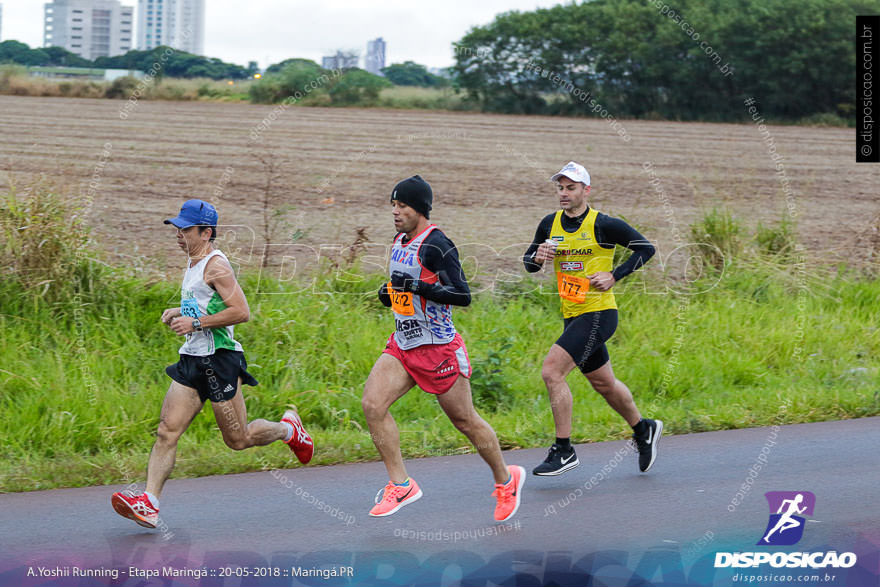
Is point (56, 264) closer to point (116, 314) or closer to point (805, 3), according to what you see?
point (116, 314)

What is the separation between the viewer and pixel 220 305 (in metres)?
5.32

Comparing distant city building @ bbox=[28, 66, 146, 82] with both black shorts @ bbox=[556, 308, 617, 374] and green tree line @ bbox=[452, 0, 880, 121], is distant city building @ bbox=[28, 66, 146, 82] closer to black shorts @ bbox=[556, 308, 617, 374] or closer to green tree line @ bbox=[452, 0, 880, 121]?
green tree line @ bbox=[452, 0, 880, 121]

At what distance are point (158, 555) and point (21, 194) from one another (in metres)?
5.21

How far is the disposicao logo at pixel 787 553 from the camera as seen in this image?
493cm

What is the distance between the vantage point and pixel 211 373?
17.7ft

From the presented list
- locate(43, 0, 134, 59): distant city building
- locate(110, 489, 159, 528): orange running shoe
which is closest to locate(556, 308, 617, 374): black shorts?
locate(110, 489, 159, 528): orange running shoe

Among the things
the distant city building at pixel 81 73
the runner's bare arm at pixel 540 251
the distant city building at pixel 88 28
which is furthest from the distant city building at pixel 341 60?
the distant city building at pixel 88 28

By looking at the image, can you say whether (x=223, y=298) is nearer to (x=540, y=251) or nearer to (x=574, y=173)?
(x=540, y=251)

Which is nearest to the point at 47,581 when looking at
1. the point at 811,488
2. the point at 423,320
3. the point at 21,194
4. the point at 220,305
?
the point at 220,305

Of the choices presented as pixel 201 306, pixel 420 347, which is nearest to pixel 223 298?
pixel 201 306

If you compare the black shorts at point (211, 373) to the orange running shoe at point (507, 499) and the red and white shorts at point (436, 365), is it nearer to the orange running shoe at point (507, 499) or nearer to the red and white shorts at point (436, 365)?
the red and white shorts at point (436, 365)

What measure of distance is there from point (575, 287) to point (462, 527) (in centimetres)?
184

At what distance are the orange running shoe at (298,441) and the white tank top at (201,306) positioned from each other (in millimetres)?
881

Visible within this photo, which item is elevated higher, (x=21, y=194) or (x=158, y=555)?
(x=21, y=194)
